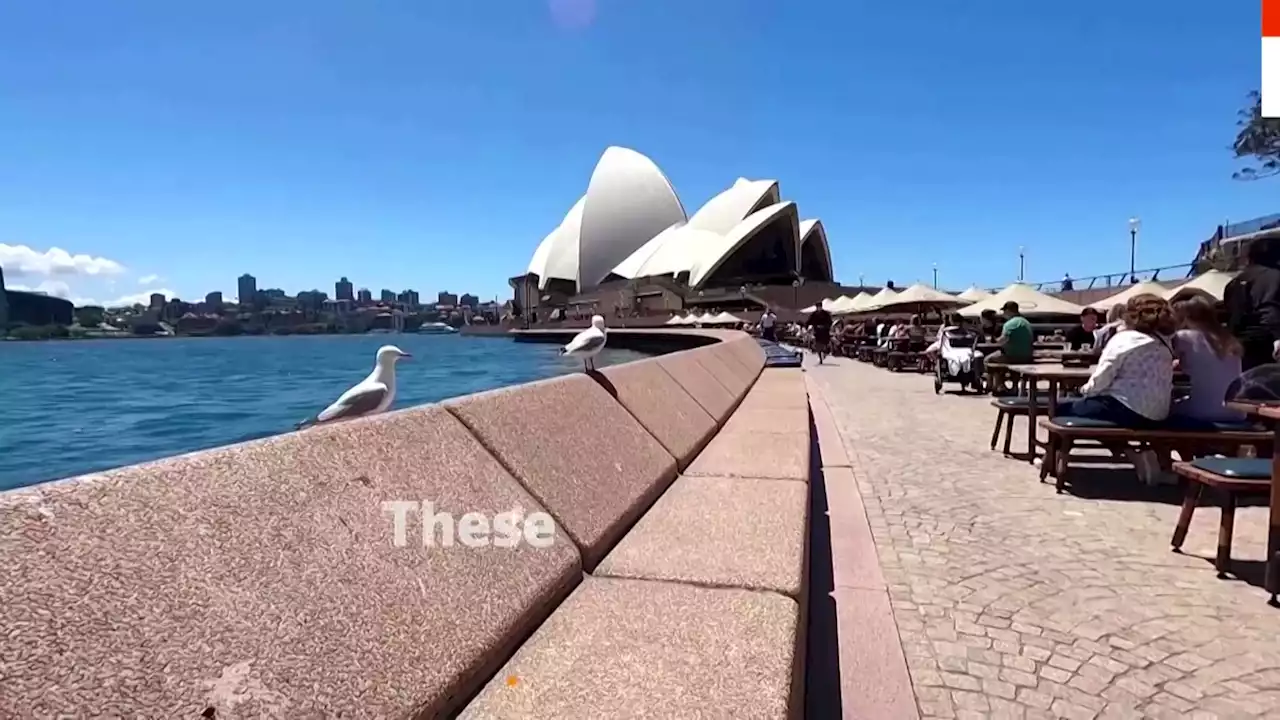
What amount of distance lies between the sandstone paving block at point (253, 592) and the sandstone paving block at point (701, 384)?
2826 millimetres

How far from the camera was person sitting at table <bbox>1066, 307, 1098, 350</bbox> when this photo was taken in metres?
9.98

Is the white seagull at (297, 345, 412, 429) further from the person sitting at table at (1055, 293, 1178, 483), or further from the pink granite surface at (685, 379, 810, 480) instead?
the person sitting at table at (1055, 293, 1178, 483)

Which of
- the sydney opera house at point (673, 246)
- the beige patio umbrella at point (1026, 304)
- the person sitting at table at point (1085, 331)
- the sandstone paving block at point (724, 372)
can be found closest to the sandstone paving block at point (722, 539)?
the sandstone paving block at point (724, 372)

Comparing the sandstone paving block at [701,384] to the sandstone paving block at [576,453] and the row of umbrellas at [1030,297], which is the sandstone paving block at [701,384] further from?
the row of umbrellas at [1030,297]

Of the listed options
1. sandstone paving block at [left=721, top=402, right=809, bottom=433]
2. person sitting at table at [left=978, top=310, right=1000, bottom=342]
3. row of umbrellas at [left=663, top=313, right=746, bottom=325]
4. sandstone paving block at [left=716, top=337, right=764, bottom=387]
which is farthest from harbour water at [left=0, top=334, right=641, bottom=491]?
row of umbrellas at [left=663, top=313, right=746, bottom=325]

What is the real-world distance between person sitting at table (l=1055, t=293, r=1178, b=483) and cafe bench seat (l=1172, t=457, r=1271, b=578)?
1.02 meters

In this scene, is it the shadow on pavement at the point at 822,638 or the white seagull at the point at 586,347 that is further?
the white seagull at the point at 586,347

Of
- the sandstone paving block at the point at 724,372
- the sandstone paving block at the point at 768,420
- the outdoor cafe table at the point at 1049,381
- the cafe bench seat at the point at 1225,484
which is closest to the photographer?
the cafe bench seat at the point at 1225,484

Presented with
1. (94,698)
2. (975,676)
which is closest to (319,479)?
(94,698)

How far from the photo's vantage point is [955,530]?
3.46 metres

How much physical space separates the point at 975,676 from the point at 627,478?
121 centimetres

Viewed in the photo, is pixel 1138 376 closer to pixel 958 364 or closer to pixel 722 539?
pixel 722 539

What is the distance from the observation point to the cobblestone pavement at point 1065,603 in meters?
1.97

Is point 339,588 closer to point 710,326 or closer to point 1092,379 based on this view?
point 1092,379
